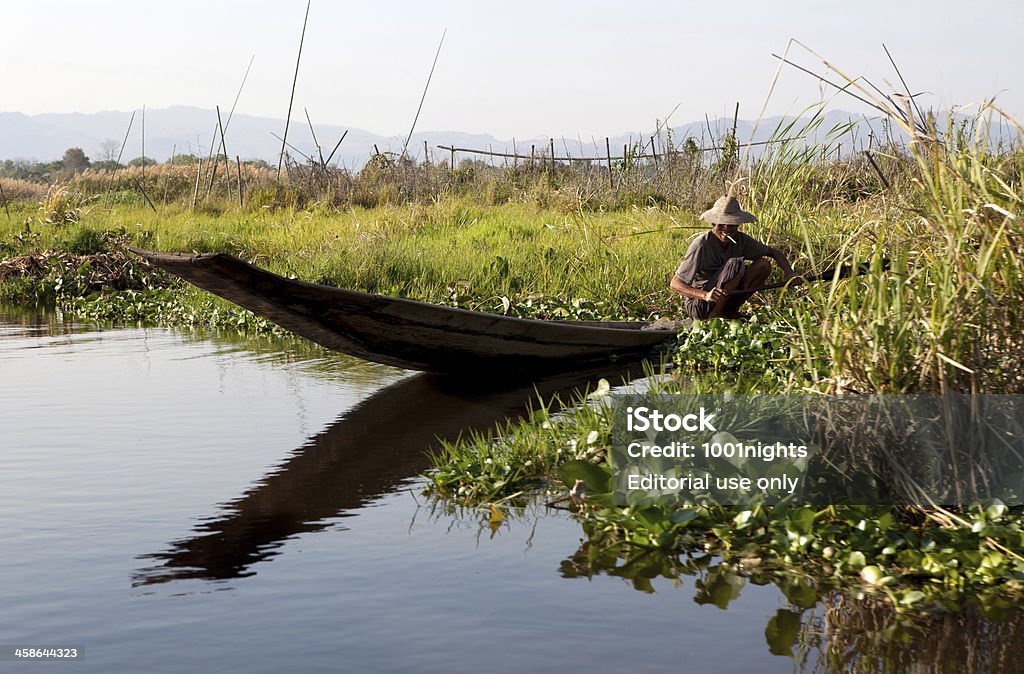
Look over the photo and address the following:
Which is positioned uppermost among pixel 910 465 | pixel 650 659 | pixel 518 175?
pixel 518 175

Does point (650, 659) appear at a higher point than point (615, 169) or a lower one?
lower

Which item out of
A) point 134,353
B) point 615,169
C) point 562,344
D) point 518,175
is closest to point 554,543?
point 562,344

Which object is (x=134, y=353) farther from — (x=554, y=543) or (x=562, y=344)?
(x=554, y=543)

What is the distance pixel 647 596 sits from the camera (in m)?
3.84

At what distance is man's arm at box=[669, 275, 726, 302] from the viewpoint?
7750mm

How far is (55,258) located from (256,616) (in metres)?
11.4

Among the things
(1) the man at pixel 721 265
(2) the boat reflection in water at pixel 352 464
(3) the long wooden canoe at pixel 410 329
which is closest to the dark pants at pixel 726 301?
(1) the man at pixel 721 265

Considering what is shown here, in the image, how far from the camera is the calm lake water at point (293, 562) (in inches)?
133

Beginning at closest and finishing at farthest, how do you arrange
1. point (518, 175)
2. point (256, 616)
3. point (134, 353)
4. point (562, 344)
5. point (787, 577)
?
point (256, 616)
point (787, 577)
point (562, 344)
point (134, 353)
point (518, 175)

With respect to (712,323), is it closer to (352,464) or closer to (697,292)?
(697,292)

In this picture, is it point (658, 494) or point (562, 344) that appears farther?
point (562, 344)
